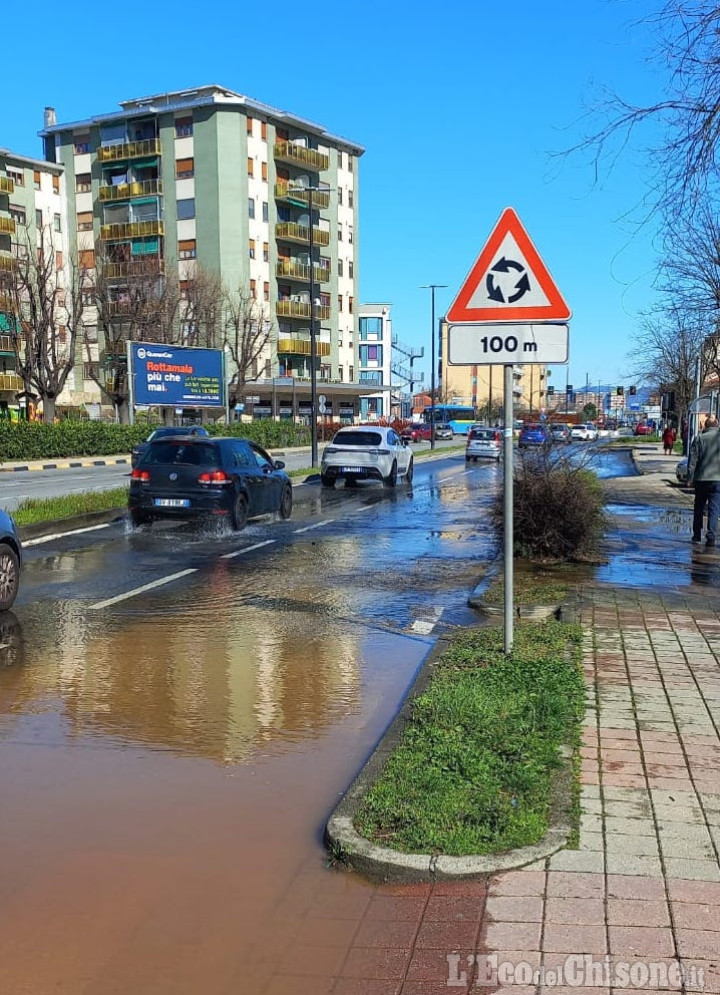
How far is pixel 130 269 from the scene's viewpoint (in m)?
54.7

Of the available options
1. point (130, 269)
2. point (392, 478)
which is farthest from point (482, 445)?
point (130, 269)

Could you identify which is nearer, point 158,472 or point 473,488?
point 158,472

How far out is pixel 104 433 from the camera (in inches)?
1676

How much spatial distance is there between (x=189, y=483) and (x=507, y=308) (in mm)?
9498

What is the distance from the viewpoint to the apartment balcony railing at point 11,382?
62.4 metres

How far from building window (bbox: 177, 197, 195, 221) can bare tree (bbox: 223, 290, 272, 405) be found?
7.34 m

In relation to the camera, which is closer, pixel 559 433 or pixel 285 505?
pixel 559 433

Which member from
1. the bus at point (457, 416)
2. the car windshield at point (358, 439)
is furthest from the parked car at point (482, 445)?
the bus at point (457, 416)

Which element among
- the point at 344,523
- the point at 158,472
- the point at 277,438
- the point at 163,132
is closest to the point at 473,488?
the point at 344,523

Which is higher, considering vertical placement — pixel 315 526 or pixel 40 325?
pixel 40 325

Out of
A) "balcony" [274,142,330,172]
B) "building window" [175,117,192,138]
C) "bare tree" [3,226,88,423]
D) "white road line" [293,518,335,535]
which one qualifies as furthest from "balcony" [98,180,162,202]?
"white road line" [293,518,335,535]

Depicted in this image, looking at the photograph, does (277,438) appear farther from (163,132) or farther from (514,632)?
(514,632)

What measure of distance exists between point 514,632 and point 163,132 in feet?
225

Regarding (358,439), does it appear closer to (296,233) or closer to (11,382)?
(11,382)
